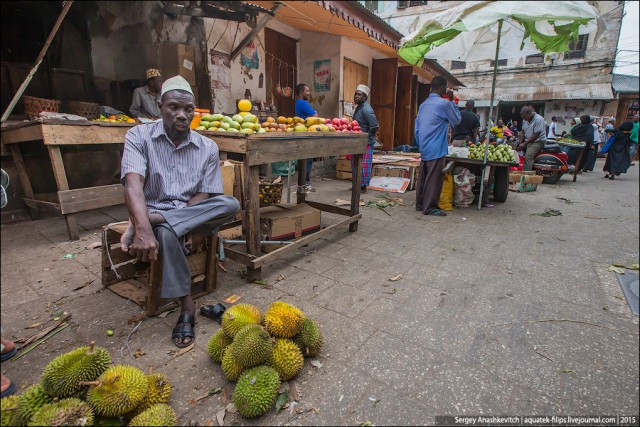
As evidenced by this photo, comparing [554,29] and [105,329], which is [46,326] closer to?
[105,329]

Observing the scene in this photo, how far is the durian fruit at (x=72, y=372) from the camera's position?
52.9 inches

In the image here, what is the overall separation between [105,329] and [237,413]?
121 centimetres

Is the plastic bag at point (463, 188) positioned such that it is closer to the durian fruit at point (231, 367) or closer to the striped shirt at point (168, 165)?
the striped shirt at point (168, 165)

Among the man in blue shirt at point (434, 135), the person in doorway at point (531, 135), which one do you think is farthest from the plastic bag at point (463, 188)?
the person in doorway at point (531, 135)

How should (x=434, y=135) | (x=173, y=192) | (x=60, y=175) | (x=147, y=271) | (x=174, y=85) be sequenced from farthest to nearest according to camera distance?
(x=434, y=135)
(x=60, y=175)
(x=147, y=271)
(x=173, y=192)
(x=174, y=85)

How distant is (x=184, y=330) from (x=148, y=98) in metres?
4.31

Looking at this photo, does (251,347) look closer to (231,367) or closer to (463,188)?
(231,367)

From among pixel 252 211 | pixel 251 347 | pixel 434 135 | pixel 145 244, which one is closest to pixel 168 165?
pixel 145 244

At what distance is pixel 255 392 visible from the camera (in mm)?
1486

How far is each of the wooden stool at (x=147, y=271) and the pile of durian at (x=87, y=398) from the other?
0.88 m

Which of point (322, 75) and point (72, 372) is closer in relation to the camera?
point (72, 372)

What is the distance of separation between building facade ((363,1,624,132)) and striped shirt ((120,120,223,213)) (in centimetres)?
1735

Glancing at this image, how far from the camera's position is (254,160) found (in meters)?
2.60

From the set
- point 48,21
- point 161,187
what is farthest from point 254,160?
point 48,21
